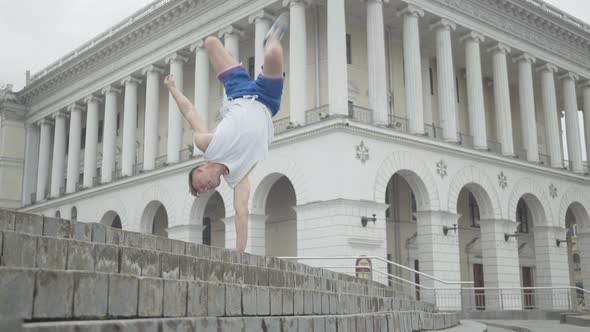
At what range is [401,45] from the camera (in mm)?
30000

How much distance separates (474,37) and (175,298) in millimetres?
26248

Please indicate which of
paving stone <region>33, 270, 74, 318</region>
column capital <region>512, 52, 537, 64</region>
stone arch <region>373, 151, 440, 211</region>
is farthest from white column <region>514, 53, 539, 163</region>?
paving stone <region>33, 270, 74, 318</region>

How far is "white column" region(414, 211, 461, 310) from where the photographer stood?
945 inches

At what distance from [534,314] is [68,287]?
1977 centimetres

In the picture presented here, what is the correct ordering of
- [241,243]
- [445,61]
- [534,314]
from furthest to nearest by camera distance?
[445,61] → [534,314] → [241,243]

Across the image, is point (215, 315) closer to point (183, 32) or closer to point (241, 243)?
point (241, 243)

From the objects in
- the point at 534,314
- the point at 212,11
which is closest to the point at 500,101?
the point at 534,314

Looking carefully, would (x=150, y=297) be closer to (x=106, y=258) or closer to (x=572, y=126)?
(x=106, y=258)

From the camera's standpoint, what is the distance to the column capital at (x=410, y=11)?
85.3 feet

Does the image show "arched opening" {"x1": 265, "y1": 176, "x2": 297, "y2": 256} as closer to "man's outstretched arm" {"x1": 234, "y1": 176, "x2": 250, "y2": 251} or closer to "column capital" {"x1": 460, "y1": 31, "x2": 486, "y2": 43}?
"column capital" {"x1": 460, "y1": 31, "x2": 486, "y2": 43}

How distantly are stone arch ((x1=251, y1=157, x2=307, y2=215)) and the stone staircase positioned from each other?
15.1 meters

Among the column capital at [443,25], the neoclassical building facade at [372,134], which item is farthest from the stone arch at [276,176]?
the column capital at [443,25]

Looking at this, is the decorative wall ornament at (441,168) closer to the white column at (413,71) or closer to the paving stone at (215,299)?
the white column at (413,71)

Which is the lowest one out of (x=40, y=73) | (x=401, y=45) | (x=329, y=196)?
(x=329, y=196)
